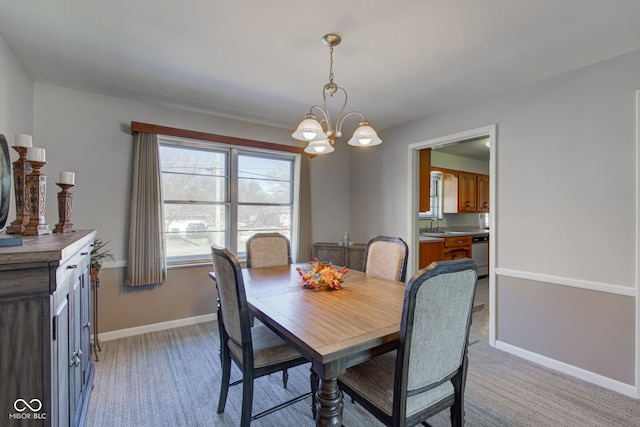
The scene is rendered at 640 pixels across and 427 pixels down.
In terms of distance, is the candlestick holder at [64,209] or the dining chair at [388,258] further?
the dining chair at [388,258]

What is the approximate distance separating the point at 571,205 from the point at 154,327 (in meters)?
A: 4.22

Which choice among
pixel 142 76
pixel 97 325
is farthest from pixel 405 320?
pixel 97 325

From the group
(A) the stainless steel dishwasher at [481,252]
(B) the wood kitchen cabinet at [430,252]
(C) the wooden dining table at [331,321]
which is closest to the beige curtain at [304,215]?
(B) the wood kitchen cabinet at [430,252]

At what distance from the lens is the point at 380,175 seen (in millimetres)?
4301

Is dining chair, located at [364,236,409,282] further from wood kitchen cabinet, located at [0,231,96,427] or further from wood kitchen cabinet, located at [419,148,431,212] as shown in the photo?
wood kitchen cabinet, located at [0,231,96,427]

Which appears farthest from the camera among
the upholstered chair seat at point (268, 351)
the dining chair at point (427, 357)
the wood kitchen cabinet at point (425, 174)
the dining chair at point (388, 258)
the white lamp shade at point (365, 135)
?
the wood kitchen cabinet at point (425, 174)

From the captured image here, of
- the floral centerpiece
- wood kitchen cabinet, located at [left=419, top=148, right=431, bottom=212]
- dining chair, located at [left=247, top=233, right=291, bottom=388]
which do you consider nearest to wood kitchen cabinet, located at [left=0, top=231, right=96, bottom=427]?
the floral centerpiece

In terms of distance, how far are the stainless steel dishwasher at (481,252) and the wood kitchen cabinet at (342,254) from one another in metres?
2.69

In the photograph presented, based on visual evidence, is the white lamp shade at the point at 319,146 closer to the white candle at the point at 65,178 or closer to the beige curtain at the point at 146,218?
the white candle at the point at 65,178

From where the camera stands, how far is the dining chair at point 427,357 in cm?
121

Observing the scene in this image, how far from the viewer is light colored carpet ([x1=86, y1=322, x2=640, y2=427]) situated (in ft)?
6.20

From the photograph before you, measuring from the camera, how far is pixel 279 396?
215 centimetres

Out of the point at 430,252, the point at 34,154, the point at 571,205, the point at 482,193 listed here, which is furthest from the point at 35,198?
the point at 482,193

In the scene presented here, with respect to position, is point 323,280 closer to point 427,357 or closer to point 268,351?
point 268,351
